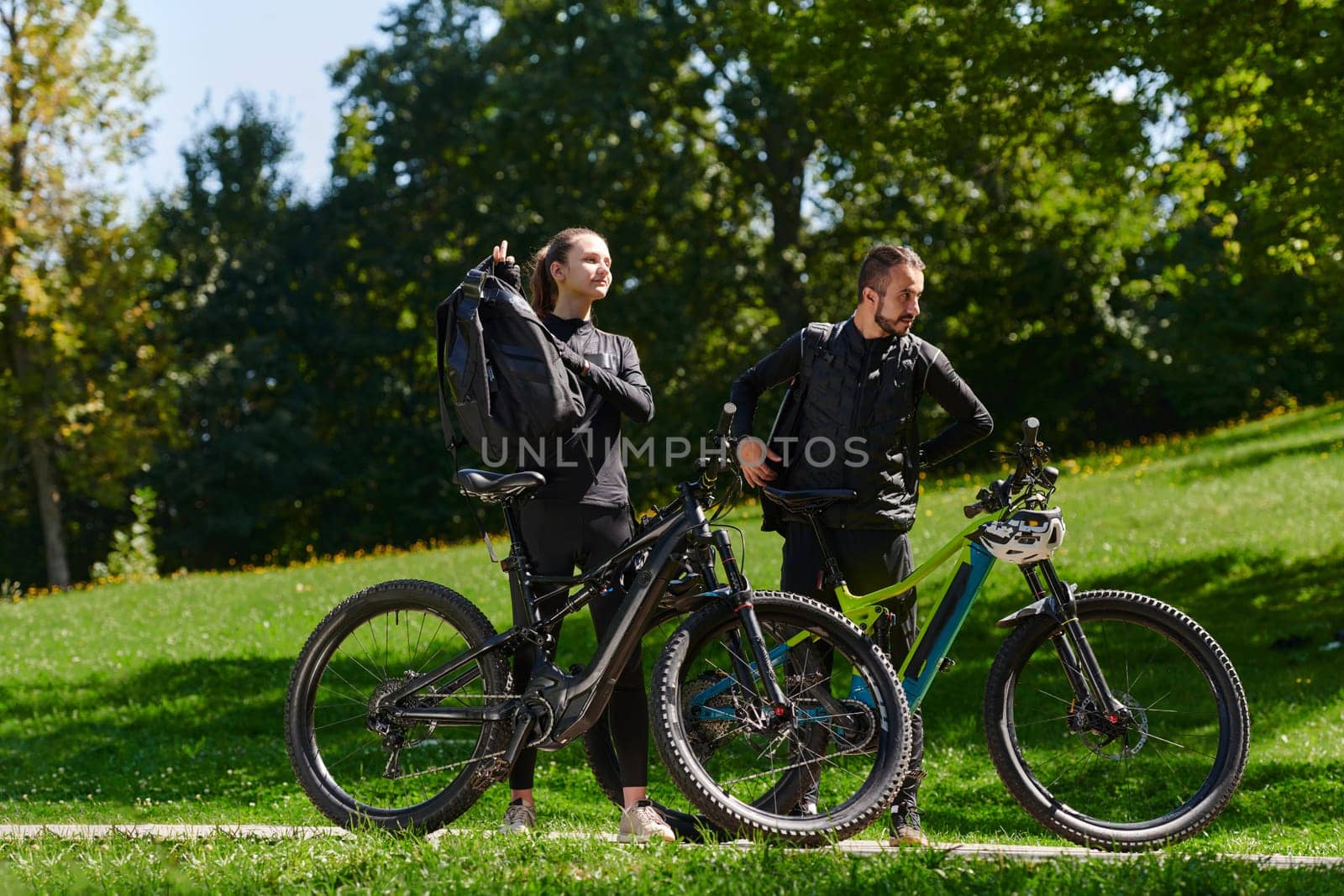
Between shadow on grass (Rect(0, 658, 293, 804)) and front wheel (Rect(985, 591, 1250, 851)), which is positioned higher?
front wheel (Rect(985, 591, 1250, 851))

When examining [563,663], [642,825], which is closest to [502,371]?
[642,825]

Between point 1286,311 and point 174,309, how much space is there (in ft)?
81.2

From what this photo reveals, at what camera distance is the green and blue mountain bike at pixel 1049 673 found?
421 centimetres

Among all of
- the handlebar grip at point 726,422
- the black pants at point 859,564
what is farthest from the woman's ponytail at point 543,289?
the black pants at point 859,564

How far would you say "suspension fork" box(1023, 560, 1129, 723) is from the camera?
168 inches

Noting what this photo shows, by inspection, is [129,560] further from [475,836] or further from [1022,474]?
[1022,474]

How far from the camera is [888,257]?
4641 millimetres

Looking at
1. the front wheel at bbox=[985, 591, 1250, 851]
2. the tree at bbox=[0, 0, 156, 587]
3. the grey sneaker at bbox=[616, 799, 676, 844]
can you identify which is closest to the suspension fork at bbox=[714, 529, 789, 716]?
the grey sneaker at bbox=[616, 799, 676, 844]

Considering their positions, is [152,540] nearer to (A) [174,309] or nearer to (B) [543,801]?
(A) [174,309]

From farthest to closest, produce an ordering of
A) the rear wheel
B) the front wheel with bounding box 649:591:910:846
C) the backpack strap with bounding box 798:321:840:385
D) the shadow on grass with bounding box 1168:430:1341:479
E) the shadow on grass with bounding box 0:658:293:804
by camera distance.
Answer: the shadow on grass with bounding box 1168:430:1341:479, the shadow on grass with bounding box 0:658:293:804, the backpack strap with bounding box 798:321:840:385, the rear wheel, the front wheel with bounding box 649:591:910:846

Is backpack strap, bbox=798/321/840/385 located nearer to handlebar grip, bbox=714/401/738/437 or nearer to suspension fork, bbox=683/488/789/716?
handlebar grip, bbox=714/401/738/437

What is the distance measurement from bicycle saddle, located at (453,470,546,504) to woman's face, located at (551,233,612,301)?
0.70 metres

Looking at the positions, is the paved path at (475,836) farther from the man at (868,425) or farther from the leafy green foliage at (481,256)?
the leafy green foliage at (481,256)

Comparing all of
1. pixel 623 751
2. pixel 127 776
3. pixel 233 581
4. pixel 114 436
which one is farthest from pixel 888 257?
pixel 114 436
